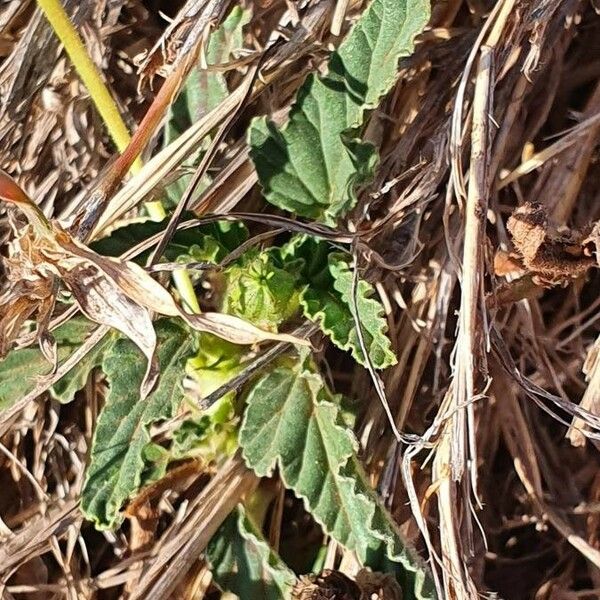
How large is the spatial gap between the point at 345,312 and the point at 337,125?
0.73ft

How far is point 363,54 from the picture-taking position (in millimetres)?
1126

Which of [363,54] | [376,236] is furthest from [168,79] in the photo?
[376,236]

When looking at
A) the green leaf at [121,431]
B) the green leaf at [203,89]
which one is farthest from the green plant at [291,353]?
the green leaf at [203,89]

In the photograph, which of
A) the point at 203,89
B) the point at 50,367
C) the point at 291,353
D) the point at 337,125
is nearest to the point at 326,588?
the point at 291,353

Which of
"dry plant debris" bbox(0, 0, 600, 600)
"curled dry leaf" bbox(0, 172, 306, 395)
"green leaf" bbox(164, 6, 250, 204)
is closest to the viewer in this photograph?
"curled dry leaf" bbox(0, 172, 306, 395)

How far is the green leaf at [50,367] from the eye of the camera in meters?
1.21

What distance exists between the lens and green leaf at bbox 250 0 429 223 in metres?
1.11

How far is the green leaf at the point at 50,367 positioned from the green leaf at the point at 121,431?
92 mm

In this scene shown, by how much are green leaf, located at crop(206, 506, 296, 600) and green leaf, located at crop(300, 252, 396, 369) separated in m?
0.28

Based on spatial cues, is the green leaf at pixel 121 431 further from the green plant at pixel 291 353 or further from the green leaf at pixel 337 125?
the green leaf at pixel 337 125

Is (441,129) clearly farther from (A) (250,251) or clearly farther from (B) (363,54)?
(A) (250,251)

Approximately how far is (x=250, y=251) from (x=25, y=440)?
502 mm

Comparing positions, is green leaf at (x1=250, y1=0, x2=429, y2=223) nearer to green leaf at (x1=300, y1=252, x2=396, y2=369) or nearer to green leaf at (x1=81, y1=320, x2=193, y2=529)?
green leaf at (x1=300, y1=252, x2=396, y2=369)

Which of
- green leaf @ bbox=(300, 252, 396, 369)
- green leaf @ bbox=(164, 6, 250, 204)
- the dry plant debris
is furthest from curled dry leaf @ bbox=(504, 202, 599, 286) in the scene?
green leaf @ bbox=(164, 6, 250, 204)
